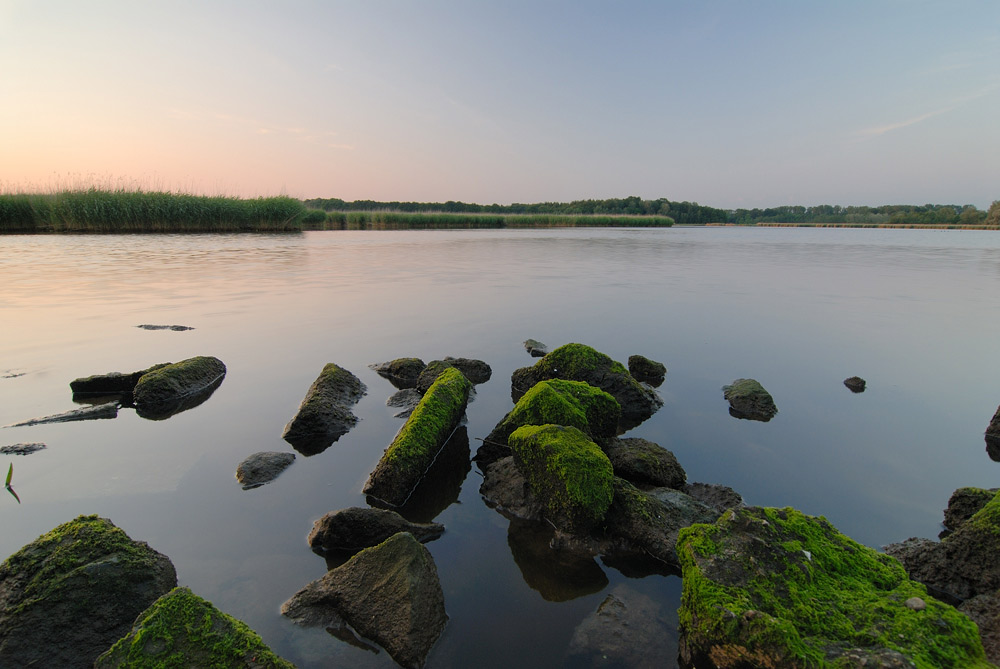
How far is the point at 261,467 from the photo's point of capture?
423cm

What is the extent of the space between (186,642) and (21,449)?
405 centimetres

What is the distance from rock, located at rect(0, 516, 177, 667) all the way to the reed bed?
110 ft

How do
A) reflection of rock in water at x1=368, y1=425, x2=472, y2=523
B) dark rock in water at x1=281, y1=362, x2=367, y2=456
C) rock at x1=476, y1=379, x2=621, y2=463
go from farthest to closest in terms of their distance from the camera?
dark rock in water at x1=281, y1=362, x2=367, y2=456 → rock at x1=476, y1=379, x2=621, y2=463 → reflection of rock in water at x1=368, y1=425, x2=472, y2=523

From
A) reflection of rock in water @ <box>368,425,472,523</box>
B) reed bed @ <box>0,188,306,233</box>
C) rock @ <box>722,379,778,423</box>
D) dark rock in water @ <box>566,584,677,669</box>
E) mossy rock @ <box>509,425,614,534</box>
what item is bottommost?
reflection of rock in water @ <box>368,425,472,523</box>

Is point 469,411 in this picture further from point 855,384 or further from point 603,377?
point 855,384

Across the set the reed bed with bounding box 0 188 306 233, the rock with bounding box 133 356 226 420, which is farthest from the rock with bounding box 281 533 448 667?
the reed bed with bounding box 0 188 306 233

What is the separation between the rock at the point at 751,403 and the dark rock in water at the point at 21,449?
7192 millimetres

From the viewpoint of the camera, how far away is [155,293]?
12.4 meters

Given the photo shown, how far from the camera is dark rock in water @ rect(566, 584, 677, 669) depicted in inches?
97.4

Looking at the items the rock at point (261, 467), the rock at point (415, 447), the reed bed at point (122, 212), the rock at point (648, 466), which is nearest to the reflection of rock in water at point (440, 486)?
the rock at point (415, 447)

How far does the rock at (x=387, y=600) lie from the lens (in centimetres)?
251

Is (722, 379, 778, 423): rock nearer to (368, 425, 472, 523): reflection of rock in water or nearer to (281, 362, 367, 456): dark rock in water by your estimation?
(368, 425, 472, 523): reflection of rock in water

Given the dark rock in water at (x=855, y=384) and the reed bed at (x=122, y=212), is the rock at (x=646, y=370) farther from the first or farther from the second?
the reed bed at (x=122, y=212)

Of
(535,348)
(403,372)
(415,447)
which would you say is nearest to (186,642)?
(415,447)
